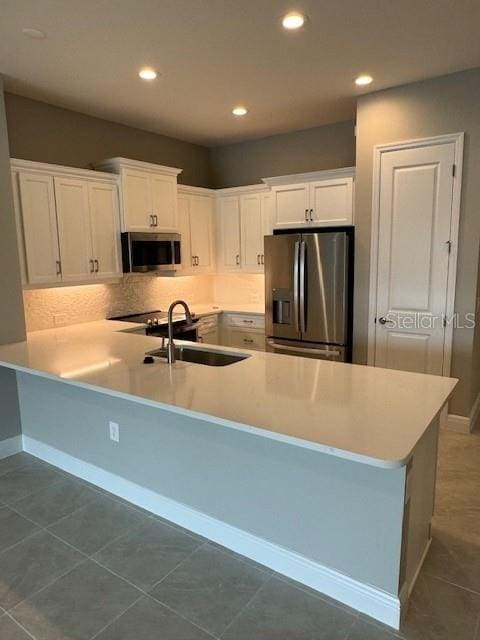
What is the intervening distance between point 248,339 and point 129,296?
1398 millimetres

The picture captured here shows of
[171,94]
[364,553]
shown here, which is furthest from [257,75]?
[364,553]

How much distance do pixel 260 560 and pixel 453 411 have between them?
2400 mm

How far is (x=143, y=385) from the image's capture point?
7.02ft

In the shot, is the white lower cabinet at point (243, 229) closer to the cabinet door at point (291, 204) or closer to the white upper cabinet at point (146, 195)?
the cabinet door at point (291, 204)

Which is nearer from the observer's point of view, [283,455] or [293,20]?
[283,455]

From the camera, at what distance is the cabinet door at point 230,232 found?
5.01m

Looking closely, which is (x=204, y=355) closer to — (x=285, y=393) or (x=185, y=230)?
(x=285, y=393)

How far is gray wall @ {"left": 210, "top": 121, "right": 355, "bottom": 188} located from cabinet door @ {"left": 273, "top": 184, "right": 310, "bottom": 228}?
0.64m

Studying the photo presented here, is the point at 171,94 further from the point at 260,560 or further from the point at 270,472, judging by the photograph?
the point at 260,560

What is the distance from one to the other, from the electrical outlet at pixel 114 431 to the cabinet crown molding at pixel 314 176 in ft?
9.49

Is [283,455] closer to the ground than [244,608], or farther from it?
farther from it

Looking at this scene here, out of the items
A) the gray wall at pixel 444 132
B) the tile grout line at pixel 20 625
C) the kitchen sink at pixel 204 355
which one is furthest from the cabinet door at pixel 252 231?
the tile grout line at pixel 20 625

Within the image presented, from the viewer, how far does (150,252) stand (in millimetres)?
4191

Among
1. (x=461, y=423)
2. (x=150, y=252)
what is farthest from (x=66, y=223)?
(x=461, y=423)
